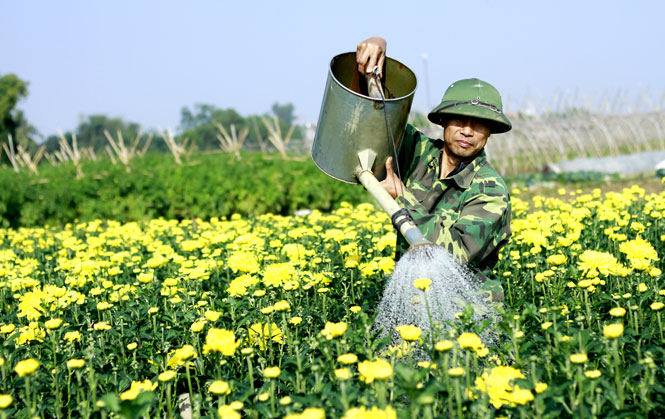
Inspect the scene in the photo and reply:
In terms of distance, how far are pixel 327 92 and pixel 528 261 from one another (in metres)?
2.00

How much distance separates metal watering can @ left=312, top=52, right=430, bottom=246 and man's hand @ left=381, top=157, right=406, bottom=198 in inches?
1.2

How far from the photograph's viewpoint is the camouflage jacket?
230 centimetres

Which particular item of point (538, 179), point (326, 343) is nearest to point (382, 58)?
point (326, 343)

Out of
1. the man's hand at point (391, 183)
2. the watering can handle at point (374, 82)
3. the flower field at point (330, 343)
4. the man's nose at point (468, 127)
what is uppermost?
the watering can handle at point (374, 82)

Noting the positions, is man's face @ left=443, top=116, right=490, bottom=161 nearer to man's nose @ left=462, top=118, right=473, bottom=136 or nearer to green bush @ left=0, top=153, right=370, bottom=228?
man's nose @ left=462, top=118, right=473, bottom=136

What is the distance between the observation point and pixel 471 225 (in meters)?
2.31

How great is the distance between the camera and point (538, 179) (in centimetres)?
1471

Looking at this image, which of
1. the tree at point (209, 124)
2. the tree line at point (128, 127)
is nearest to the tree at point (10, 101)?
the tree line at point (128, 127)

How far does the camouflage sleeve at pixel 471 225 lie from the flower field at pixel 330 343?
0.76 ft

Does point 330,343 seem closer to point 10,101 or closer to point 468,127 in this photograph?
point 468,127

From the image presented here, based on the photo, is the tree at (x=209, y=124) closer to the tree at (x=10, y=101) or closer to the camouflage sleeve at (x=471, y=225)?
the tree at (x=10, y=101)

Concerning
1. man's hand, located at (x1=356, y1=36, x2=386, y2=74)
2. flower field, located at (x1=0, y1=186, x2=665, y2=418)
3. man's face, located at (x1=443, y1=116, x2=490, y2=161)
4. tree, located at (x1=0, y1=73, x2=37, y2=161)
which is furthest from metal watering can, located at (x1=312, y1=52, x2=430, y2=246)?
tree, located at (x1=0, y1=73, x2=37, y2=161)

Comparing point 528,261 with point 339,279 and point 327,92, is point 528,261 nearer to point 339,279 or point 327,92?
point 339,279

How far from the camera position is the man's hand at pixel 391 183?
255cm
